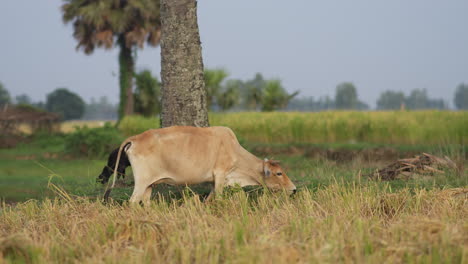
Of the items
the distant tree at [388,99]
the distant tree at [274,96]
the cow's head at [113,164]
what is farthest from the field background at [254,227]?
the distant tree at [388,99]

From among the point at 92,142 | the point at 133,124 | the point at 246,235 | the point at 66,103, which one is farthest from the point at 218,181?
the point at 66,103

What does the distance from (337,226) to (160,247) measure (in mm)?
1287

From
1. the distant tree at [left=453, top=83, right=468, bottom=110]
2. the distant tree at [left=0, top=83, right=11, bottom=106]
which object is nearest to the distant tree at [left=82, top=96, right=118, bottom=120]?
the distant tree at [left=0, top=83, right=11, bottom=106]

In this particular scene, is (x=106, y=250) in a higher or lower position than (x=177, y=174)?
lower

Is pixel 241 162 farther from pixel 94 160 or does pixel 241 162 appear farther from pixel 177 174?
pixel 94 160

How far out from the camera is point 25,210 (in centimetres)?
500

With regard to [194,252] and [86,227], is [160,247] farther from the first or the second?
[86,227]

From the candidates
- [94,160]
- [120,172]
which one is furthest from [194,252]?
[94,160]

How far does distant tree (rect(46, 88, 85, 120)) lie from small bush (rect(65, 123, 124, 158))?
65.6 metres

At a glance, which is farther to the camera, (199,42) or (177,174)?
(199,42)

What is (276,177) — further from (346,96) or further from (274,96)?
(346,96)

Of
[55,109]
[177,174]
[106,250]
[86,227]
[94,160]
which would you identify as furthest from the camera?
[55,109]

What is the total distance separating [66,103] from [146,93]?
55.7 metres

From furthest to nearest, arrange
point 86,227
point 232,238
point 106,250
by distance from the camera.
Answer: point 86,227 → point 232,238 → point 106,250
